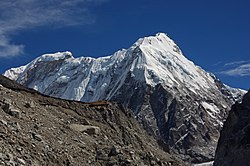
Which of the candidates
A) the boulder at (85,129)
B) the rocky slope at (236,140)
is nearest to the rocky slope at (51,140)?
the boulder at (85,129)

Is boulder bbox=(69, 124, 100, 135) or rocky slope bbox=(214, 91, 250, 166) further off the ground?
rocky slope bbox=(214, 91, 250, 166)

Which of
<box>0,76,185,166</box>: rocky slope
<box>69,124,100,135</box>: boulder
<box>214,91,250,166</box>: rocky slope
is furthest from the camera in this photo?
<box>214,91,250,166</box>: rocky slope

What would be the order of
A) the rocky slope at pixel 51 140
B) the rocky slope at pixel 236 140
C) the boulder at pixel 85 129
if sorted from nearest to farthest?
the rocky slope at pixel 51 140 → the boulder at pixel 85 129 → the rocky slope at pixel 236 140

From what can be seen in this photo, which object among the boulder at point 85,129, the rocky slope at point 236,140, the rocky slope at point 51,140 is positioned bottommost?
the rocky slope at point 51,140

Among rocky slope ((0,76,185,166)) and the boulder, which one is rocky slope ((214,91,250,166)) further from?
rocky slope ((0,76,185,166))

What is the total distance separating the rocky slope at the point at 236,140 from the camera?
105675 millimetres

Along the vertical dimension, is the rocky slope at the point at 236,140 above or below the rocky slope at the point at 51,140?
above

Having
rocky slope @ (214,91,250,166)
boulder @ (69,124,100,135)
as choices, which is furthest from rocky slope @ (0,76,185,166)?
rocky slope @ (214,91,250,166)

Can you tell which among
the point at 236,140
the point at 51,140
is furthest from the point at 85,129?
the point at 236,140

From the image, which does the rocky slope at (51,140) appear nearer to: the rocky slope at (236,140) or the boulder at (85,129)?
the boulder at (85,129)

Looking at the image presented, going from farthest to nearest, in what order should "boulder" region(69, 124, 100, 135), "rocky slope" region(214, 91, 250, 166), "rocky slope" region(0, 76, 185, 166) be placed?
"rocky slope" region(214, 91, 250, 166), "boulder" region(69, 124, 100, 135), "rocky slope" region(0, 76, 185, 166)

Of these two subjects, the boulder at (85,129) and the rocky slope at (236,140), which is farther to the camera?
→ the rocky slope at (236,140)

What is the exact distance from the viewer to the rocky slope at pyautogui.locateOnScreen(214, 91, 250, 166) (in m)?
106

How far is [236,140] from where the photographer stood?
11719cm
